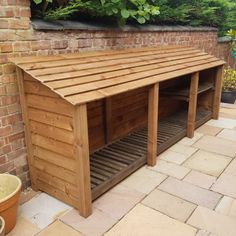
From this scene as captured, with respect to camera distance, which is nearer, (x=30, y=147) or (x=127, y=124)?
(x=30, y=147)

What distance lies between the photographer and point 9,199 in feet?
6.86

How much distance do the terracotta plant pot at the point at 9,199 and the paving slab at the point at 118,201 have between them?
0.71 meters

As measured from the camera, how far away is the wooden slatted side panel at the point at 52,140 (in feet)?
7.30

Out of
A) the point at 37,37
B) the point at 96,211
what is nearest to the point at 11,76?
the point at 37,37

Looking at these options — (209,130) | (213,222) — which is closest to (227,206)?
(213,222)

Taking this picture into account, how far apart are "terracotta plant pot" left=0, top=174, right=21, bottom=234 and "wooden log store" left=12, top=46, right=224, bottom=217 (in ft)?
1.07

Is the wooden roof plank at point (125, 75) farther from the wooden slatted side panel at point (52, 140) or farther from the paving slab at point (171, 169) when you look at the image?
the paving slab at point (171, 169)

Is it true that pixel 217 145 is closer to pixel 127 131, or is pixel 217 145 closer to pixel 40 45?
pixel 127 131

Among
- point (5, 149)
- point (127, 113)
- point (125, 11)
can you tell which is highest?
point (125, 11)

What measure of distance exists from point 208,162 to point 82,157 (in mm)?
1856

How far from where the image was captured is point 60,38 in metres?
2.79

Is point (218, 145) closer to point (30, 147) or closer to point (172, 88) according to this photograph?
point (172, 88)

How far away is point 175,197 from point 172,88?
7.50 feet

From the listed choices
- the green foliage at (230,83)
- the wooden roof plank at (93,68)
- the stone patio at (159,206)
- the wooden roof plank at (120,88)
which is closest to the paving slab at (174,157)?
the stone patio at (159,206)
